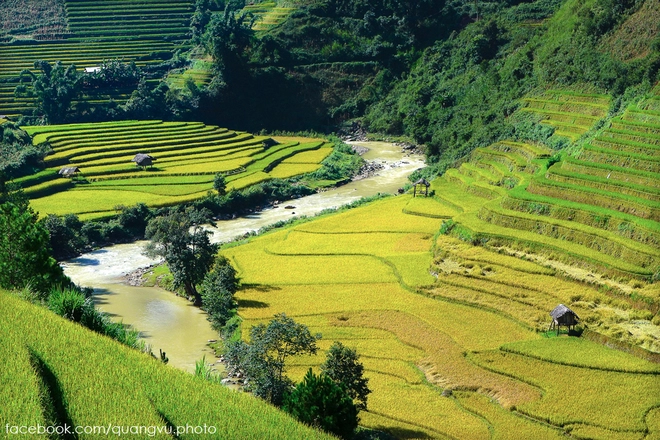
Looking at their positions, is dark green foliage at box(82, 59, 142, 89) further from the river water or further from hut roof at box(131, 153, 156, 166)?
the river water

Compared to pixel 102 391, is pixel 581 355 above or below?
below

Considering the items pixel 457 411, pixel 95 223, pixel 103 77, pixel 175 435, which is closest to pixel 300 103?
pixel 103 77

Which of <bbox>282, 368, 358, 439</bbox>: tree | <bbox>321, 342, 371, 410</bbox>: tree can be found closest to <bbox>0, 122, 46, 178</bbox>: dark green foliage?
<bbox>321, 342, 371, 410</bbox>: tree

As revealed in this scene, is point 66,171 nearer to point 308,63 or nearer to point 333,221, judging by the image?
point 333,221

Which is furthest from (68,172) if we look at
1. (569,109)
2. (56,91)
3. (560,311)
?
(560,311)

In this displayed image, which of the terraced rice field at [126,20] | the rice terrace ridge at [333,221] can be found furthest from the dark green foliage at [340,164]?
the terraced rice field at [126,20]

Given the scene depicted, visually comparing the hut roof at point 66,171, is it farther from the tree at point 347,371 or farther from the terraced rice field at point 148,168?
the tree at point 347,371

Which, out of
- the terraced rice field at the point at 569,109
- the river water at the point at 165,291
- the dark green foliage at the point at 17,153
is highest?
the terraced rice field at the point at 569,109
